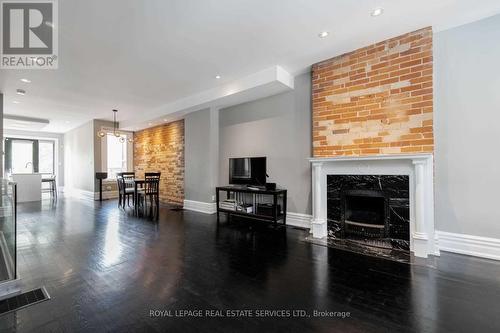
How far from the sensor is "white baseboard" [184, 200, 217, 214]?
5.38m

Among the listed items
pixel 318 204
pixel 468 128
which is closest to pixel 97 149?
pixel 318 204

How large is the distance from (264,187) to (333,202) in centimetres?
134

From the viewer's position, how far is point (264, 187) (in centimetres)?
435

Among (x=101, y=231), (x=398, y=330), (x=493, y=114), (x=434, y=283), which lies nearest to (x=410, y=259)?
(x=434, y=283)

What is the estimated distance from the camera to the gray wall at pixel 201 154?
5406 mm

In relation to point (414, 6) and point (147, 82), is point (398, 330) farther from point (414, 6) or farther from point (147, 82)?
point (147, 82)

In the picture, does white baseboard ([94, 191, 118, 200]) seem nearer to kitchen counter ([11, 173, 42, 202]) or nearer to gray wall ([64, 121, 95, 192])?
gray wall ([64, 121, 95, 192])

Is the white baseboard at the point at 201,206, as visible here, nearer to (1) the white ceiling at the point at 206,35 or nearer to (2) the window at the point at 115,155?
(1) the white ceiling at the point at 206,35

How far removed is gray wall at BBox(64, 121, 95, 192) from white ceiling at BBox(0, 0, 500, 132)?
3556mm

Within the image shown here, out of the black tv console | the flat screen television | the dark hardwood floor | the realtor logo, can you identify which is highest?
the realtor logo

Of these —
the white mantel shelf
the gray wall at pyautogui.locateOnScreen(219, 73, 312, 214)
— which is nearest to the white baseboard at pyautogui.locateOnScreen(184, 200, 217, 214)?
the gray wall at pyautogui.locateOnScreen(219, 73, 312, 214)

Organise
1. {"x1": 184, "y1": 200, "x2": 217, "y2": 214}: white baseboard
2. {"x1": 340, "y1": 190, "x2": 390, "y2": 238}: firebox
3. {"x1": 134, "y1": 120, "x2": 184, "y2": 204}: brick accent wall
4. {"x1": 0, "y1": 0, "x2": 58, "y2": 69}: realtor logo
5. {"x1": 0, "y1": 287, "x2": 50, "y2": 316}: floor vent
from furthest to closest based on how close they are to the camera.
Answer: {"x1": 134, "y1": 120, "x2": 184, "y2": 204}: brick accent wall < {"x1": 184, "y1": 200, "x2": 217, "y2": 214}: white baseboard < {"x1": 340, "y1": 190, "x2": 390, "y2": 238}: firebox < {"x1": 0, "y1": 0, "x2": 58, "y2": 69}: realtor logo < {"x1": 0, "y1": 287, "x2": 50, "y2": 316}: floor vent

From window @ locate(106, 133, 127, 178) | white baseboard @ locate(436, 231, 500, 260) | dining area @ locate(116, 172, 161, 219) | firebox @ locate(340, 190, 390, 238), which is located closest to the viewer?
white baseboard @ locate(436, 231, 500, 260)

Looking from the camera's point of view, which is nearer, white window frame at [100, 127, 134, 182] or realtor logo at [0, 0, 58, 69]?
realtor logo at [0, 0, 58, 69]
